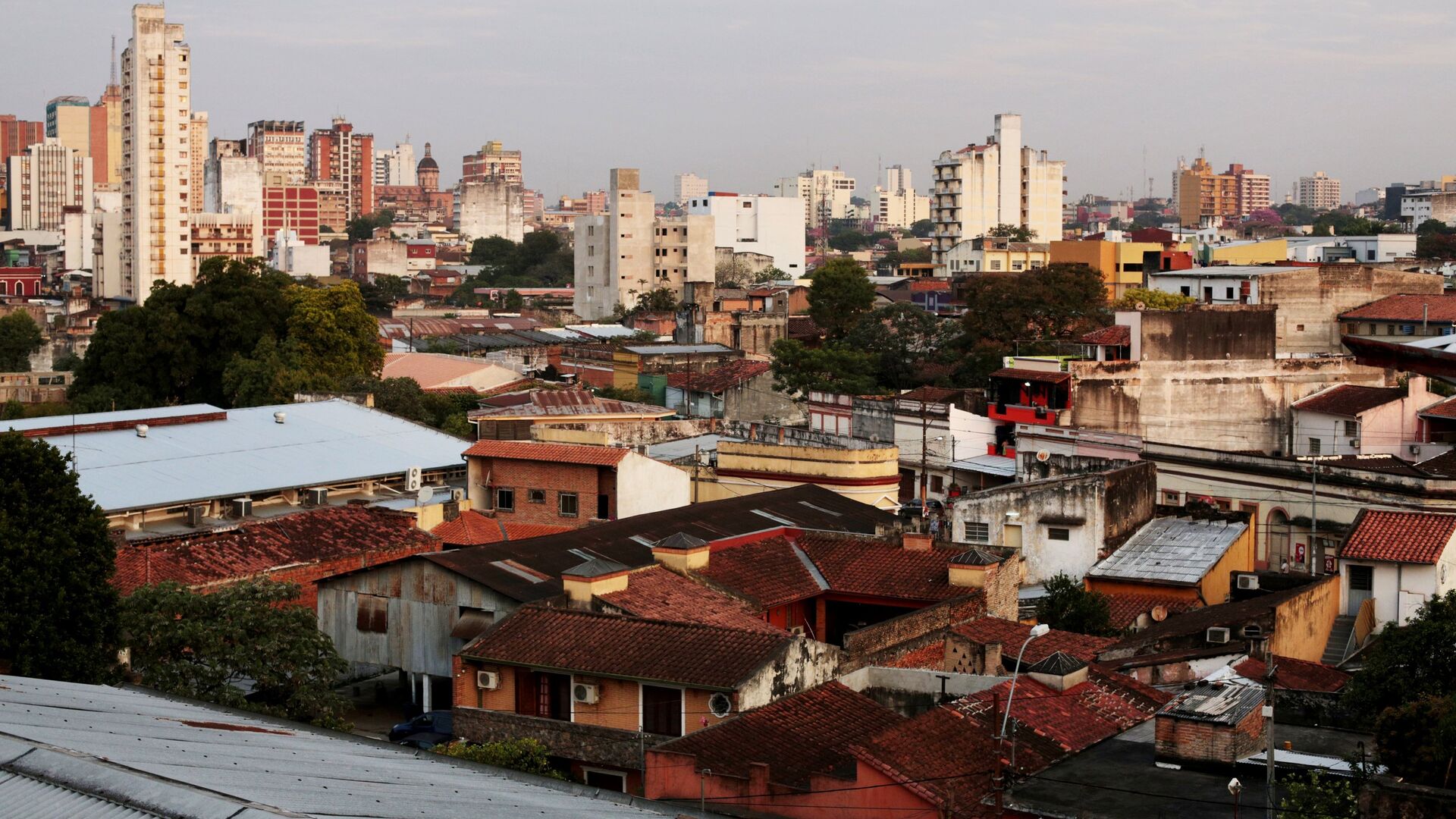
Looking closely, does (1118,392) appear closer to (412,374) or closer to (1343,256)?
(412,374)

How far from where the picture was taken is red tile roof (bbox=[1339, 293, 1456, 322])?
130ft

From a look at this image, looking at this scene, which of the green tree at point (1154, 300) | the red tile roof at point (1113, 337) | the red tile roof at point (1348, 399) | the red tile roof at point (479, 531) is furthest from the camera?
the green tree at point (1154, 300)

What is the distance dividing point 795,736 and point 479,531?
10.9 meters

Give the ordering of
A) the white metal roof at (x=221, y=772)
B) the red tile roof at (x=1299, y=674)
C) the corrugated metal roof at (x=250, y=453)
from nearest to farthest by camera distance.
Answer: the white metal roof at (x=221, y=772) → the red tile roof at (x=1299, y=674) → the corrugated metal roof at (x=250, y=453)

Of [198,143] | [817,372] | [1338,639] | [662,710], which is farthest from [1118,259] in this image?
[198,143]

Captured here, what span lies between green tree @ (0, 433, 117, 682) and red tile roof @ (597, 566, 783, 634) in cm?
483

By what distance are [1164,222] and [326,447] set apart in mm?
137343

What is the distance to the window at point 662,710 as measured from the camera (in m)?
14.4

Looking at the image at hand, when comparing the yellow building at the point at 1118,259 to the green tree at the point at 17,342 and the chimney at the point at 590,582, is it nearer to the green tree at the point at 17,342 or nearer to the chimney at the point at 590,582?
the green tree at the point at 17,342

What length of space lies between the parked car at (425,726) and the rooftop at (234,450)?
8670mm

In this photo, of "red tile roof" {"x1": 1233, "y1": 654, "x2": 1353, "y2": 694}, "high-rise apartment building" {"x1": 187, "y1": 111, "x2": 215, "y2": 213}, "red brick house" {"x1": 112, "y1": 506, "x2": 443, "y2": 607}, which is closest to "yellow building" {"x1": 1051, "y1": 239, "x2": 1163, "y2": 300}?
"red brick house" {"x1": 112, "y1": 506, "x2": 443, "y2": 607}

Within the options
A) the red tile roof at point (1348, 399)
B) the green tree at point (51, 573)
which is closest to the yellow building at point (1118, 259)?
the red tile roof at point (1348, 399)

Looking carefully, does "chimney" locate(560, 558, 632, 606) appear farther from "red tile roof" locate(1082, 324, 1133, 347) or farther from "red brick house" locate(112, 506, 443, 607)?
"red tile roof" locate(1082, 324, 1133, 347)

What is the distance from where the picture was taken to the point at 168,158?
251 ft
